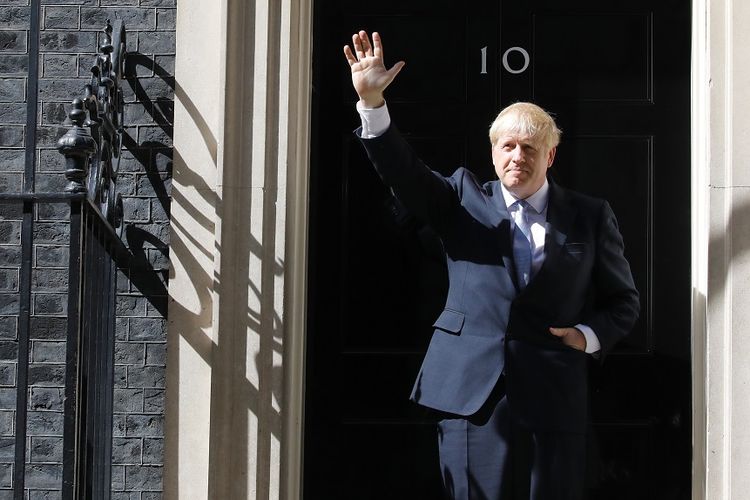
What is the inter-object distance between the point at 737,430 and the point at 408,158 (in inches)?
63.4

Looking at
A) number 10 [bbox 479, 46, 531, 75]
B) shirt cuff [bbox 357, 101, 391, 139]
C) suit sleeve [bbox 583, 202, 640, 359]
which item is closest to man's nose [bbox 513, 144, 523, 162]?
suit sleeve [bbox 583, 202, 640, 359]

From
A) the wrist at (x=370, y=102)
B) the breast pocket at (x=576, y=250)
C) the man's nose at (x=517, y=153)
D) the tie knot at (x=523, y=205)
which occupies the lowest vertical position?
the breast pocket at (x=576, y=250)

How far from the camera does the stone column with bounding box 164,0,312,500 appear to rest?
229 inches

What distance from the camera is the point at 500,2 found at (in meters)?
6.46

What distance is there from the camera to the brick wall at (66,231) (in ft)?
19.5

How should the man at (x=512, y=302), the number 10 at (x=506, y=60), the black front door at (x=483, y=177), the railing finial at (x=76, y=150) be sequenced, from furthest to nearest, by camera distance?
the number 10 at (x=506, y=60)
the black front door at (x=483, y=177)
the man at (x=512, y=302)
the railing finial at (x=76, y=150)

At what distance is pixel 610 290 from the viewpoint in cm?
563

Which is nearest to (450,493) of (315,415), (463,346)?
(463,346)

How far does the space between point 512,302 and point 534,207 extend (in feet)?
1.28

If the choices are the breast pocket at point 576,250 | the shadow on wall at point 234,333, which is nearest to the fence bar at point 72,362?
the shadow on wall at point 234,333

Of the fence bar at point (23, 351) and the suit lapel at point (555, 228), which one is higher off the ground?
the suit lapel at point (555, 228)

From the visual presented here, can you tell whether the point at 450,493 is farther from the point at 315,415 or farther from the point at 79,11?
the point at 79,11

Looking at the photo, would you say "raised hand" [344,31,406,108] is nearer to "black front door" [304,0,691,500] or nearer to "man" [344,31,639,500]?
"man" [344,31,639,500]

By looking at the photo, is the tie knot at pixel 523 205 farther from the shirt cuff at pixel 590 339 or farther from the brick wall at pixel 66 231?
the brick wall at pixel 66 231
